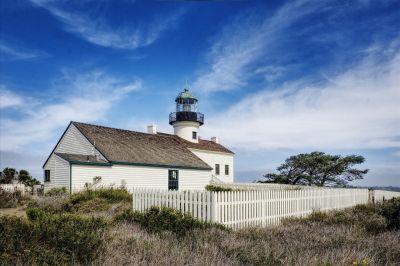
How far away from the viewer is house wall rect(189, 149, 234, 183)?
37938mm

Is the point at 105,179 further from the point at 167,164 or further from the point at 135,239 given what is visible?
→ the point at 135,239

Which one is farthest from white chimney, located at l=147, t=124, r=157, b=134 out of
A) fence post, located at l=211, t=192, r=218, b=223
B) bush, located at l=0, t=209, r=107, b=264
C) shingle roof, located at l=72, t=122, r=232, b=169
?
bush, located at l=0, t=209, r=107, b=264

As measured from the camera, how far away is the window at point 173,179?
92.8 ft

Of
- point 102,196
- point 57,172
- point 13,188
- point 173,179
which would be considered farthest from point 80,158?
point 173,179

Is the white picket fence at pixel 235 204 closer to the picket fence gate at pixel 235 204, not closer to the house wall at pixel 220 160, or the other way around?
the picket fence gate at pixel 235 204

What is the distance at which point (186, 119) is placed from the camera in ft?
127

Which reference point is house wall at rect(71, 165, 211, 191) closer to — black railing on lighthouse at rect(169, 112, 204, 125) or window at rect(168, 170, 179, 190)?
window at rect(168, 170, 179, 190)

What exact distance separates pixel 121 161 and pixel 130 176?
1332mm

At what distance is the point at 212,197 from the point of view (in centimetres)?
1111

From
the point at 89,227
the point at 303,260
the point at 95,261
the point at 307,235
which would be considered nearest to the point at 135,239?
the point at 89,227

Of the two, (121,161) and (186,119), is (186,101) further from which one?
(121,161)

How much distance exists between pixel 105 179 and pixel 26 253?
738 inches

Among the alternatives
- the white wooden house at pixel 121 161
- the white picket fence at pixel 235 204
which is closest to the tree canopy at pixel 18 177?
the white wooden house at pixel 121 161

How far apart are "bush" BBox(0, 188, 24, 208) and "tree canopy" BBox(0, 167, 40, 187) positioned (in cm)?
703
